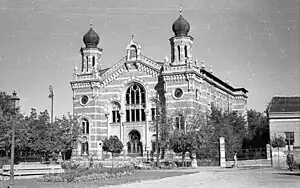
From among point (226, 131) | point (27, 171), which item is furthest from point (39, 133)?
point (27, 171)

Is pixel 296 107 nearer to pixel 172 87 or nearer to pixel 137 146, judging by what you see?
pixel 172 87

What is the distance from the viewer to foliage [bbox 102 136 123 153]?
6262 centimetres

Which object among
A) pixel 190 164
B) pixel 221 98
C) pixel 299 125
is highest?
pixel 221 98

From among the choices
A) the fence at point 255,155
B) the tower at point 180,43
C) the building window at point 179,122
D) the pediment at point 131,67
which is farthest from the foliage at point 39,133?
the fence at point 255,155

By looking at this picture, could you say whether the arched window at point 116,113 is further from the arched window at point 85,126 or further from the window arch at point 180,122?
the window arch at point 180,122

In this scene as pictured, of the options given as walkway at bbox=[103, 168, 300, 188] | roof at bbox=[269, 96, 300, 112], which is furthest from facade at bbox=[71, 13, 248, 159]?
walkway at bbox=[103, 168, 300, 188]

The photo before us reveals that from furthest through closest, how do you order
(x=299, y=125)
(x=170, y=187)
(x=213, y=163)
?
1. (x=299, y=125)
2. (x=213, y=163)
3. (x=170, y=187)

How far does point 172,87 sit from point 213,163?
16.3 metres

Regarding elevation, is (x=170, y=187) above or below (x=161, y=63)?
below

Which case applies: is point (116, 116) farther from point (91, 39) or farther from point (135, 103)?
point (91, 39)

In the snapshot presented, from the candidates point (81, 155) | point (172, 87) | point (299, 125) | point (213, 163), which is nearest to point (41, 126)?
point (81, 155)

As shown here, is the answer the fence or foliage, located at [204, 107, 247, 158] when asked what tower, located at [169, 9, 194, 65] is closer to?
foliage, located at [204, 107, 247, 158]

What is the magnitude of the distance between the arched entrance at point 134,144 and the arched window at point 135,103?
6.46 ft

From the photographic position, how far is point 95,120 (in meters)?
65.6
